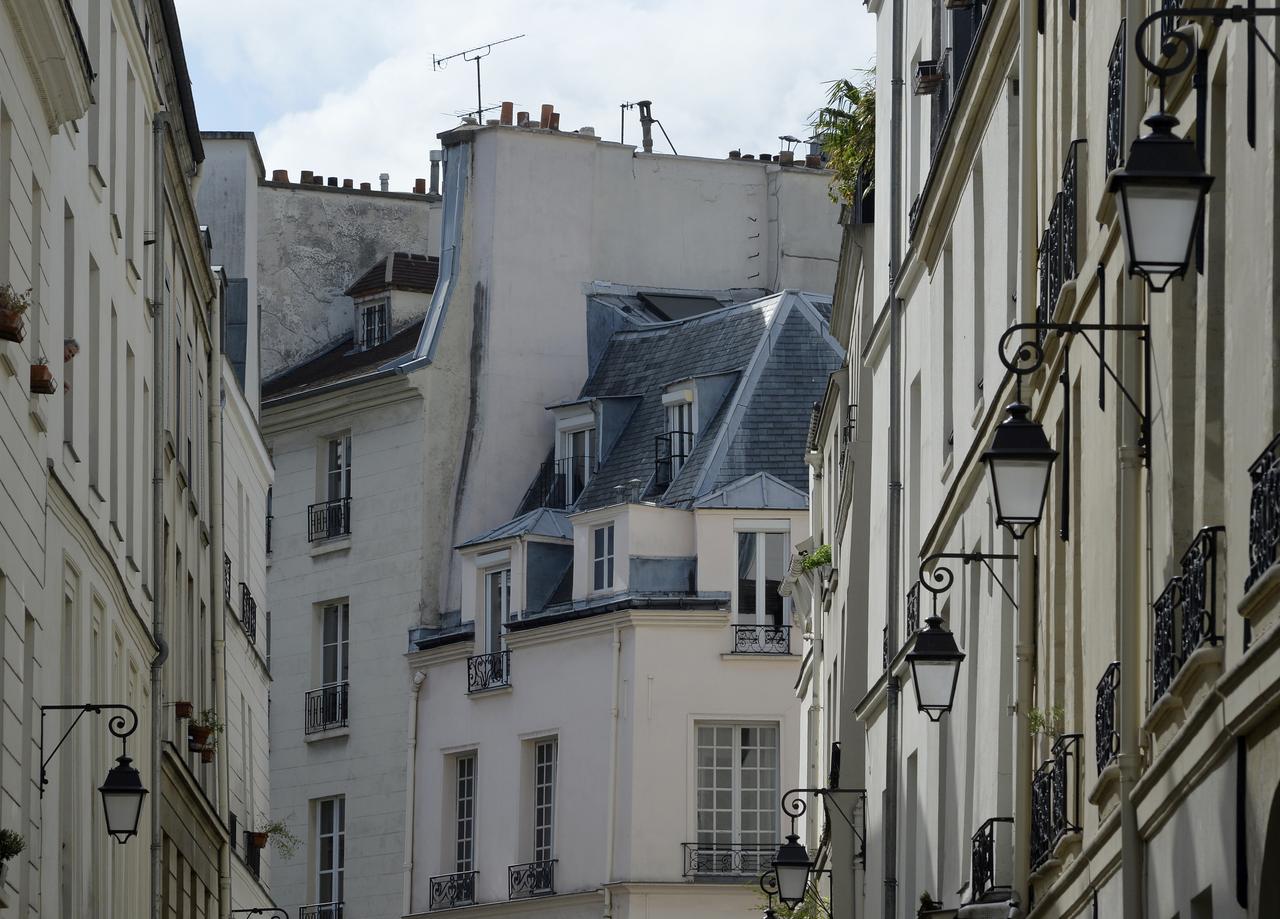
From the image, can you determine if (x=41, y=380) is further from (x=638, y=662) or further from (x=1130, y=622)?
(x=638, y=662)

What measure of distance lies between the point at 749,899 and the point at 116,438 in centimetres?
1716

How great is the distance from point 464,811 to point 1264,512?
32810 mm

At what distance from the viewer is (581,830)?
3928 cm

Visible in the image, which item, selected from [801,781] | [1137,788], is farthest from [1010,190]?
[801,781]

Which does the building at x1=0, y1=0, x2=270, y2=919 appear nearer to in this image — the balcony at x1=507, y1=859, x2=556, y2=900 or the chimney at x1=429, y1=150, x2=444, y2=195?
the balcony at x1=507, y1=859, x2=556, y2=900

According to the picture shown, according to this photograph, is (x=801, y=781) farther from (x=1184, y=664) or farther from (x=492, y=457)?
Answer: (x=1184, y=664)

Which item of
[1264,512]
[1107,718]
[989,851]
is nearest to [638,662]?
[989,851]

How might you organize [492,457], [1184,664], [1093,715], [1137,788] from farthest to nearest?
[492,457], [1093,715], [1137,788], [1184,664]

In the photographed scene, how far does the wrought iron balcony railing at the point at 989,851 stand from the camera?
16422 millimetres

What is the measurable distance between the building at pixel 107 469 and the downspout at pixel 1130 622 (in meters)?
6.49

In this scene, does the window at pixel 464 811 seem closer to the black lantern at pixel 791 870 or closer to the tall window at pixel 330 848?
the tall window at pixel 330 848

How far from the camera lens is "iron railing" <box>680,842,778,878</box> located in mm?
38562

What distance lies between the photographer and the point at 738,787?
39094 mm

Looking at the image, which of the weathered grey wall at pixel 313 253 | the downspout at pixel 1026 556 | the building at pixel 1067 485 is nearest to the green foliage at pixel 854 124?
the building at pixel 1067 485
